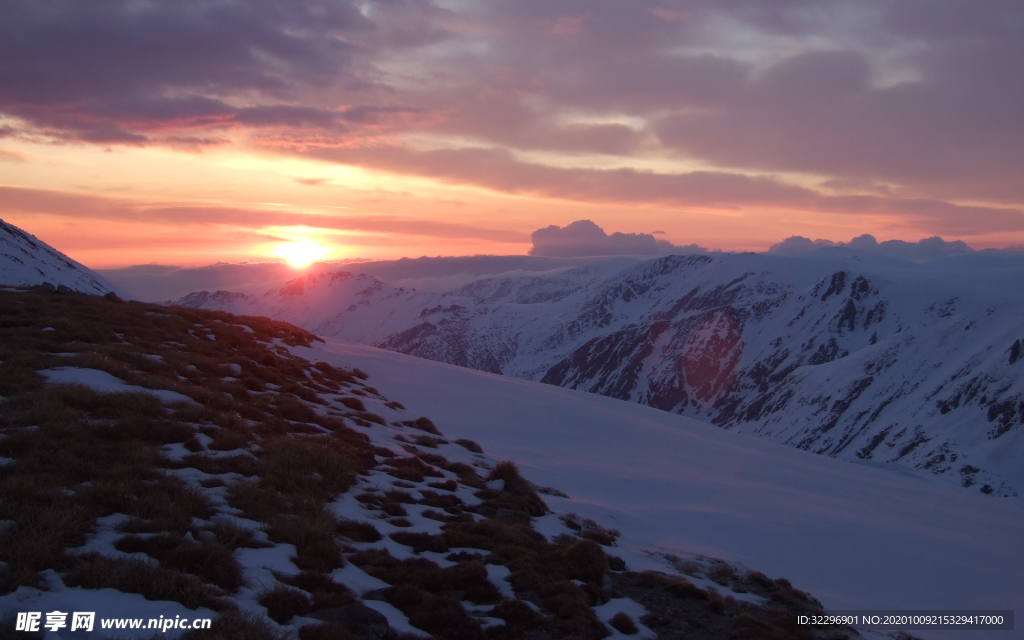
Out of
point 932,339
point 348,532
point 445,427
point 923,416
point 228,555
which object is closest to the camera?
point 228,555

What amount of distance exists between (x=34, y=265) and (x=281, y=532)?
50.7 m

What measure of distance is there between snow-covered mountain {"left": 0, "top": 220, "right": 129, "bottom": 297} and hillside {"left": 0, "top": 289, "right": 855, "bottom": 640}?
33.1 m

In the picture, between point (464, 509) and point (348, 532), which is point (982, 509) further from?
point (348, 532)

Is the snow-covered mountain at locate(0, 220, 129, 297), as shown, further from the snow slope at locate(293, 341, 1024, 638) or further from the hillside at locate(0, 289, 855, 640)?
the hillside at locate(0, 289, 855, 640)

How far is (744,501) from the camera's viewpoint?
18.8m

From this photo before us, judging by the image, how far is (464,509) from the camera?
13305 mm

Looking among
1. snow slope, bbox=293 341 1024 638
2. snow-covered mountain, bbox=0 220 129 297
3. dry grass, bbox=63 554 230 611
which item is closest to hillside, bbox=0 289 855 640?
dry grass, bbox=63 554 230 611

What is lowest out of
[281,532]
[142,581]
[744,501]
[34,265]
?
[744,501]

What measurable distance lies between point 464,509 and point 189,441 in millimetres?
5388

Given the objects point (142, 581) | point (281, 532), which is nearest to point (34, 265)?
point (281, 532)

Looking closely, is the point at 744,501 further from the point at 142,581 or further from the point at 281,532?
the point at 142,581

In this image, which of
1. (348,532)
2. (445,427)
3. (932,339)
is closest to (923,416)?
(932,339)

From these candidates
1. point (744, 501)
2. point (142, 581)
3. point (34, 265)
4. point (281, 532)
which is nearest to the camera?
point (142, 581)

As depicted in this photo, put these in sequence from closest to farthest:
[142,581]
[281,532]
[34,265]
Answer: [142,581] < [281,532] < [34,265]
